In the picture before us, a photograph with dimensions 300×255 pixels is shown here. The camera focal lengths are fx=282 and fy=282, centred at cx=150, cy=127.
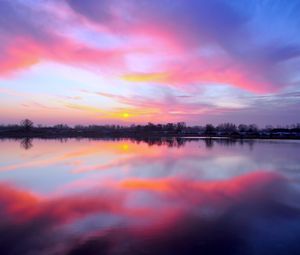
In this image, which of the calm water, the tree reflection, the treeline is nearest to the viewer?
the calm water

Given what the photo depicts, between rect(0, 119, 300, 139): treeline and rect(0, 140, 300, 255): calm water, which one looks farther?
rect(0, 119, 300, 139): treeline

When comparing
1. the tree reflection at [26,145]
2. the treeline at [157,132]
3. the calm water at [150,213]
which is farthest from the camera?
the treeline at [157,132]

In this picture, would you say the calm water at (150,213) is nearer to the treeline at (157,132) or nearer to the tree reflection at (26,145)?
the tree reflection at (26,145)


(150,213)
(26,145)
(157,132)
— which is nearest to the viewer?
(150,213)

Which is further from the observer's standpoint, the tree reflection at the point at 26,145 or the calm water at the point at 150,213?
the tree reflection at the point at 26,145

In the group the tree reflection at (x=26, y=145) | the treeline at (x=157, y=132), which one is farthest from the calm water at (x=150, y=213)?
the treeline at (x=157, y=132)

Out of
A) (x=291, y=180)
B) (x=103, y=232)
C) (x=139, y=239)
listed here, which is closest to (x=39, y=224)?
(x=103, y=232)

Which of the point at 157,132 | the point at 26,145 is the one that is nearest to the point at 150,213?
the point at 26,145

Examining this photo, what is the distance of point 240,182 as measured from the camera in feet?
47.8

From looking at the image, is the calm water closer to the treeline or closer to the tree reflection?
the tree reflection

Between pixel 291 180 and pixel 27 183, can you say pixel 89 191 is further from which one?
pixel 291 180

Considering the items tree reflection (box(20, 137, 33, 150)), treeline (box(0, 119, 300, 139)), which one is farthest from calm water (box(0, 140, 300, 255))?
treeline (box(0, 119, 300, 139))

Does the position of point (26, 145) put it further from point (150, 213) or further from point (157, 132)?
point (157, 132)

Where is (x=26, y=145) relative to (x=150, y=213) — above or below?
above
